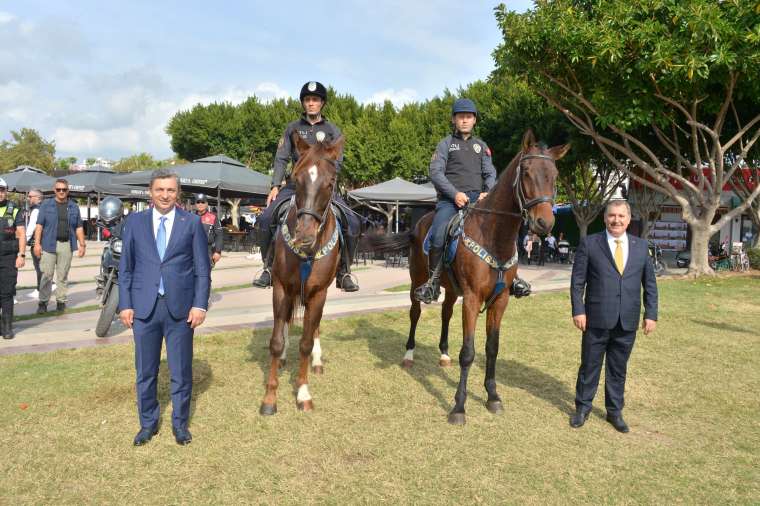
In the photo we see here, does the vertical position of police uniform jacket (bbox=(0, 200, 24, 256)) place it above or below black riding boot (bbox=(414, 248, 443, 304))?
above

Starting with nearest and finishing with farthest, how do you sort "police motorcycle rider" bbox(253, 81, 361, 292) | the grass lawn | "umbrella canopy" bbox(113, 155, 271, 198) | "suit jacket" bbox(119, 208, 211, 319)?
the grass lawn, "suit jacket" bbox(119, 208, 211, 319), "police motorcycle rider" bbox(253, 81, 361, 292), "umbrella canopy" bbox(113, 155, 271, 198)

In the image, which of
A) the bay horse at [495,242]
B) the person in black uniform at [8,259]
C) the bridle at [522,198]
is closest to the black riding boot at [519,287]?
the bay horse at [495,242]

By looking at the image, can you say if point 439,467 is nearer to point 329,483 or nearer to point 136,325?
point 329,483

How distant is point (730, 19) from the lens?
13023mm

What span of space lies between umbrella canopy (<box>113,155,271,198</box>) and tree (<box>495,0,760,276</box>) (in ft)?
32.9

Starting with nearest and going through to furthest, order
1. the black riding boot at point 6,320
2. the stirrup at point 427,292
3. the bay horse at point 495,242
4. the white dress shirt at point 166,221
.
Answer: the white dress shirt at point 166,221 < the bay horse at point 495,242 < the stirrup at point 427,292 < the black riding boot at point 6,320

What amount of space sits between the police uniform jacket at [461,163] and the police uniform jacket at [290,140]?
4.14 ft

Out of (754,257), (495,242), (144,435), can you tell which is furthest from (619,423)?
(754,257)

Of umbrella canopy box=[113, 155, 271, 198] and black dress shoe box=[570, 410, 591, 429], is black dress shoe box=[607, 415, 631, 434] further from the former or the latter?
umbrella canopy box=[113, 155, 271, 198]

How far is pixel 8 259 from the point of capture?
7.95m

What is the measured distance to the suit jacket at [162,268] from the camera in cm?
427

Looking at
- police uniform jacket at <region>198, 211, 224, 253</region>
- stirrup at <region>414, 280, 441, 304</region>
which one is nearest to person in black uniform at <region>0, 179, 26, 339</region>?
police uniform jacket at <region>198, 211, 224, 253</region>

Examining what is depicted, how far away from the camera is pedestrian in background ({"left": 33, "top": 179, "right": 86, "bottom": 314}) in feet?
32.6

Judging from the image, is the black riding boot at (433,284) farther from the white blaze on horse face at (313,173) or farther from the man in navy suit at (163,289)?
the man in navy suit at (163,289)
